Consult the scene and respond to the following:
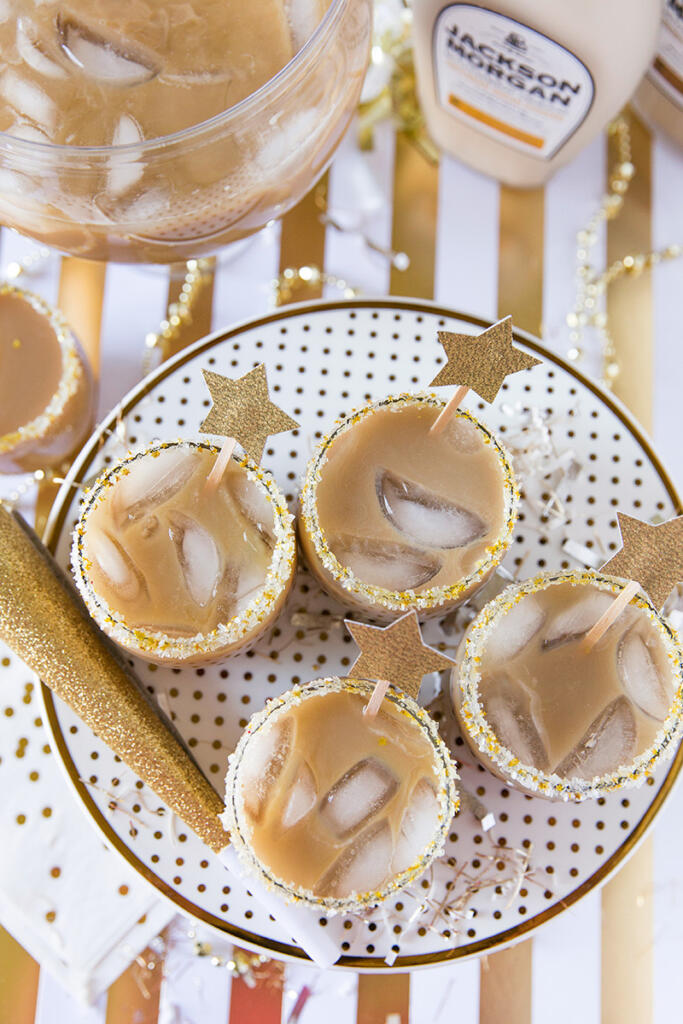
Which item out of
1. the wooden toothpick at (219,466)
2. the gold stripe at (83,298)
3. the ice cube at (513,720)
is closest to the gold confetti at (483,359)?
the wooden toothpick at (219,466)

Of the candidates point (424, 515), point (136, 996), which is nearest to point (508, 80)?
point (424, 515)

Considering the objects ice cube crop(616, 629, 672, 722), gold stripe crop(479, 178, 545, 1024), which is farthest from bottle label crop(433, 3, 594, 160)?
ice cube crop(616, 629, 672, 722)

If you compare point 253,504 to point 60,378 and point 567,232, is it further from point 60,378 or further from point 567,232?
point 567,232

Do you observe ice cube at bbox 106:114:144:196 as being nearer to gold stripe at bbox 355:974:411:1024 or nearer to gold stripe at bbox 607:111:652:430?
gold stripe at bbox 607:111:652:430

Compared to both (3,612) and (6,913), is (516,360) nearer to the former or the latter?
(3,612)

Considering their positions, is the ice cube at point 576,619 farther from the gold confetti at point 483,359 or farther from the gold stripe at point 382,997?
the gold stripe at point 382,997

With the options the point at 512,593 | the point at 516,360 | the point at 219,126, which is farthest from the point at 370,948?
the point at 219,126
